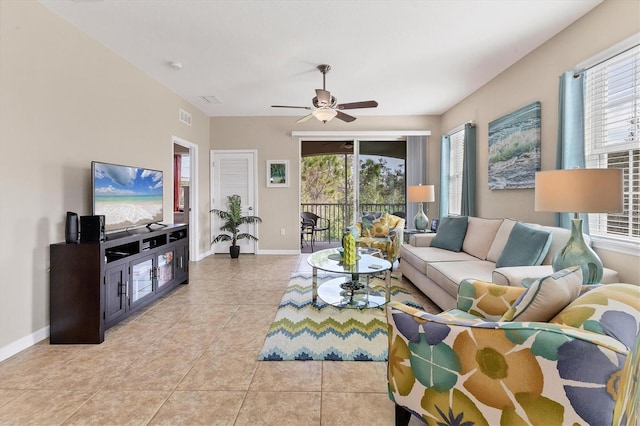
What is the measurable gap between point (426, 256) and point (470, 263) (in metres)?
0.48

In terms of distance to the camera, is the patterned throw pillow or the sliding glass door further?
the sliding glass door

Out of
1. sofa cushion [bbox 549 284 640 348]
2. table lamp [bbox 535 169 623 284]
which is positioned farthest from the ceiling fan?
sofa cushion [bbox 549 284 640 348]

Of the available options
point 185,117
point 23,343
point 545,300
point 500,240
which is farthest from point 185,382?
point 185,117

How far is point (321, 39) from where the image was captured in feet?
9.62

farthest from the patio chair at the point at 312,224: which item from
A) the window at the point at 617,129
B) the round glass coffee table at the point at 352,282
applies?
the window at the point at 617,129

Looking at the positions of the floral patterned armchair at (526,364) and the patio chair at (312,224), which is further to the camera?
the patio chair at (312,224)

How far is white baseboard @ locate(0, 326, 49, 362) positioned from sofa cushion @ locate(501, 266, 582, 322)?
3132mm

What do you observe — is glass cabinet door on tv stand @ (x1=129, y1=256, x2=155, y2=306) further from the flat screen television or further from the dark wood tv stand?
the flat screen television

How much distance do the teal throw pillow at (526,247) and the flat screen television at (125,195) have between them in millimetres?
3515

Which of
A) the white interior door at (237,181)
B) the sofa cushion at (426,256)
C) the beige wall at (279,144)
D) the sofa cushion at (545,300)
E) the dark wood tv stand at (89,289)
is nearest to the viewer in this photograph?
the sofa cushion at (545,300)

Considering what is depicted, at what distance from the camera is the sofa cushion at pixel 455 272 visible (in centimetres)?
246

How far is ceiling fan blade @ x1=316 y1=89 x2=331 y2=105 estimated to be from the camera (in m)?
3.27

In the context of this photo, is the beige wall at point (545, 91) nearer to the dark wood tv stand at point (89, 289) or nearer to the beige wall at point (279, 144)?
the beige wall at point (279, 144)

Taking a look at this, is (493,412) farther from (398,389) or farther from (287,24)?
(287,24)
